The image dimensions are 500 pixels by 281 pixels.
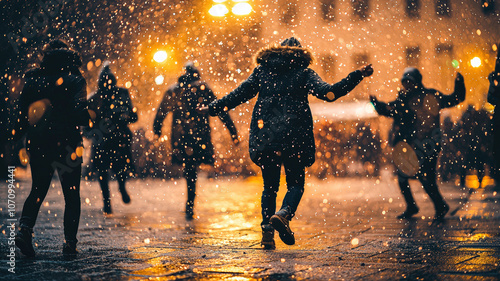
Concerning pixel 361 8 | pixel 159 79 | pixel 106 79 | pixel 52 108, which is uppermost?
pixel 361 8

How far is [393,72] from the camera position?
29.0 metres

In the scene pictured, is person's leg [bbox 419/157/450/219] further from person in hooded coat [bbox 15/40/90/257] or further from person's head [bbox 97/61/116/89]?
person in hooded coat [bbox 15/40/90/257]

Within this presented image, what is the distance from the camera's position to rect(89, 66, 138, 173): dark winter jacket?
8367 millimetres

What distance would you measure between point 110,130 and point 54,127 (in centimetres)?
407

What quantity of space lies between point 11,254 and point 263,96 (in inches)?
84.8

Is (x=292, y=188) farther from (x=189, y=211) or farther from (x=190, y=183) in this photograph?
(x=190, y=183)

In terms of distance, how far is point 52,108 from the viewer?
15.1 feet

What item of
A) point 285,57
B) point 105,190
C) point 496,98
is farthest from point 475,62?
point 285,57

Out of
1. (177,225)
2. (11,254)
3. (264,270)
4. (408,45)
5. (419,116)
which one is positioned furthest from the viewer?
(408,45)

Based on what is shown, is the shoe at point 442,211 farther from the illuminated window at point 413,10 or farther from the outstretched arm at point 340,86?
the illuminated window at point 413,10

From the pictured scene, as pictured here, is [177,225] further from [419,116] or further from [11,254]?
[419,116]

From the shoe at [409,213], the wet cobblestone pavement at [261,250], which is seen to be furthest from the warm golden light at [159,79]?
the shoe at [409,213]

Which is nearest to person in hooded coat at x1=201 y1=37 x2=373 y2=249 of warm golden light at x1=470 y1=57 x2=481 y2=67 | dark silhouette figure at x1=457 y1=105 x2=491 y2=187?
dark silhouette figure at x1=457 y1=105 x2=491 y2=187

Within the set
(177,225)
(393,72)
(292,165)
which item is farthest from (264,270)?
(393,72)
